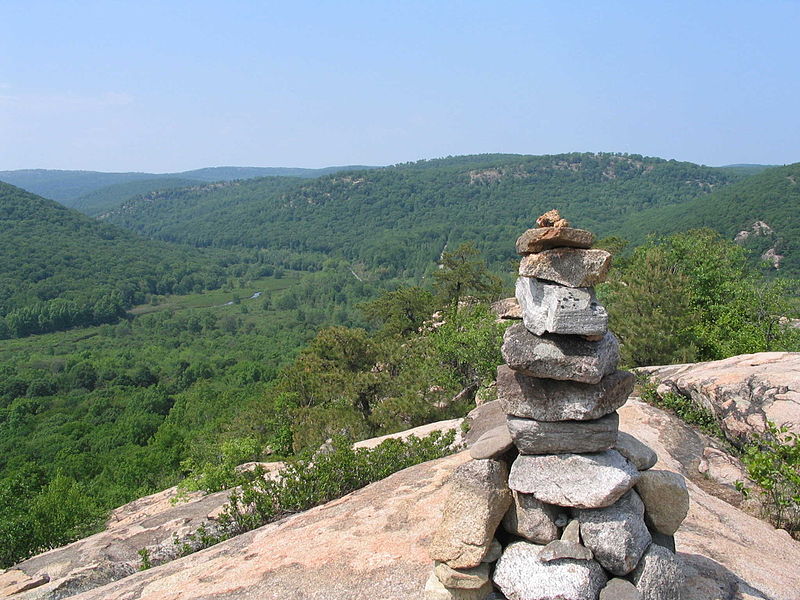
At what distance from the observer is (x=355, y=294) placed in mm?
148875

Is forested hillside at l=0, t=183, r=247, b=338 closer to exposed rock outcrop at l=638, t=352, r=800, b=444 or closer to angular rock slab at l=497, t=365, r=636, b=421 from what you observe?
exposed rock outcrop at l=638, t=352, r=800, b=444

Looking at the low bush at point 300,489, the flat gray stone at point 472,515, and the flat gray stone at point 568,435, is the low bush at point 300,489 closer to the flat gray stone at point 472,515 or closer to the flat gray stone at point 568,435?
the flat gray stone at point 472,515

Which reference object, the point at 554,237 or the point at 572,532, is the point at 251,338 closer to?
the point at 572,532

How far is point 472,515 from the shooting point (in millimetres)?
7492

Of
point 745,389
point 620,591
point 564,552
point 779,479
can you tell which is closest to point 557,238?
point 564,552

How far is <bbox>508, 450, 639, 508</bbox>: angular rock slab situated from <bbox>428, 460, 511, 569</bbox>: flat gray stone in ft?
0.94

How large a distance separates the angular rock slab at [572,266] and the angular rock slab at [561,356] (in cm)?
86

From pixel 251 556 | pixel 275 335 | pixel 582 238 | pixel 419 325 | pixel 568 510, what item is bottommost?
pixel 275 335

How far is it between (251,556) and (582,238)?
8346mm

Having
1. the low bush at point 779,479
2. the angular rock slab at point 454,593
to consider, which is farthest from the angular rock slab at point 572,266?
the low bush at point 779,479

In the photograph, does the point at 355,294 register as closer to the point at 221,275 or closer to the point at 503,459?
the point at 221,275

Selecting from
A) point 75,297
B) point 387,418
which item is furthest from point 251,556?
point 75,297

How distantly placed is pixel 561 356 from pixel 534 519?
237 centimetres

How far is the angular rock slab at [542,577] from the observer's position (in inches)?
278
